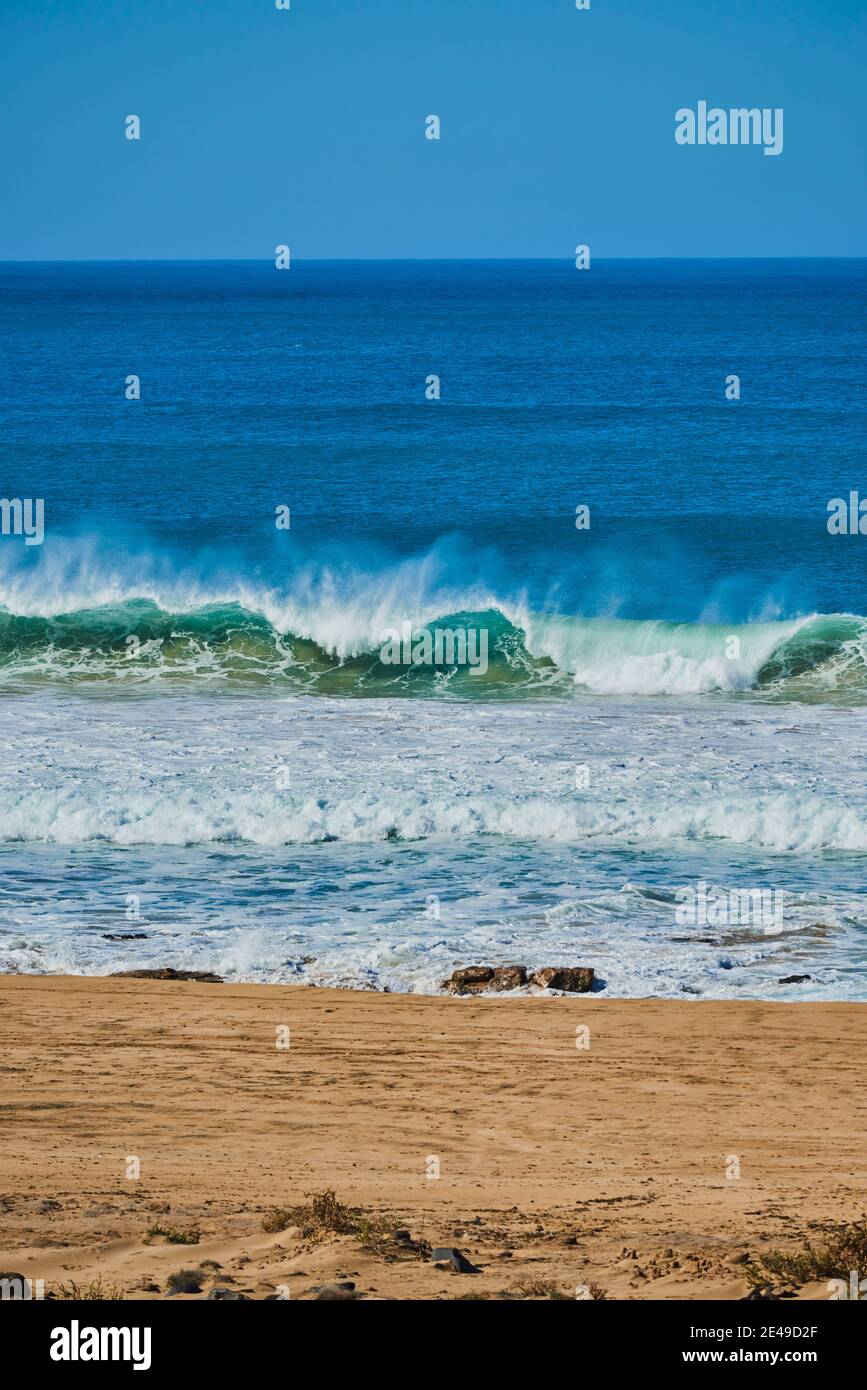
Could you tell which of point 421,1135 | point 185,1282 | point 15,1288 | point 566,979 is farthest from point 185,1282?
point 566,979

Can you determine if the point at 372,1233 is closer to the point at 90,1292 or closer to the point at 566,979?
the point at 90,1292

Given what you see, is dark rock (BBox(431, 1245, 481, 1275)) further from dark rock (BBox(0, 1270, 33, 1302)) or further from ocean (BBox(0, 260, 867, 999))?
ocean (BBox(0, 260, 867, 999))

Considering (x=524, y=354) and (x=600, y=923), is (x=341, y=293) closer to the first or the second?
(x=524, y=354)

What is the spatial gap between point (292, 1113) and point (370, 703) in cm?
1369

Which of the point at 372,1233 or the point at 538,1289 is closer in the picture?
the point at 538,1289

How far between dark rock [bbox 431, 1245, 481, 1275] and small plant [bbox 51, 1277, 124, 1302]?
A: 144 centimetres

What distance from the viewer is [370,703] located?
22641 mm

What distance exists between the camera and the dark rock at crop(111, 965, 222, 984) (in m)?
11.9

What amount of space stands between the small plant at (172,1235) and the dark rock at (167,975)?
4.71m

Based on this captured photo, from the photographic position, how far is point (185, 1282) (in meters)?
6.32

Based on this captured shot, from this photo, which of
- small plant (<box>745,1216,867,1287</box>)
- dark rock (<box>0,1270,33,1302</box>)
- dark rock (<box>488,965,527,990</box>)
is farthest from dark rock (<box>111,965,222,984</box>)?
small plant (<box>745,1216,867,1287</box>)

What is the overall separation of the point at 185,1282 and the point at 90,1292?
0.43m

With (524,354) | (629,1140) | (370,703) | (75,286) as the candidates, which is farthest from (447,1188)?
(75,286)

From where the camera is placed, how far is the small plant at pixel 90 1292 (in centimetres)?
600
